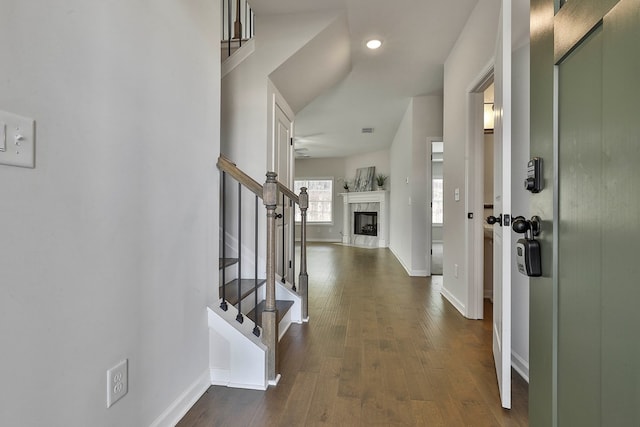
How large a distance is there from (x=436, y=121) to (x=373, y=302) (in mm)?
2891

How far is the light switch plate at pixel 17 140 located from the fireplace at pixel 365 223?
799cm

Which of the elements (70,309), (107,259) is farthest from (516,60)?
(70,309)

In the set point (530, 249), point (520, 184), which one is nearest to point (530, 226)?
point (530, 249)

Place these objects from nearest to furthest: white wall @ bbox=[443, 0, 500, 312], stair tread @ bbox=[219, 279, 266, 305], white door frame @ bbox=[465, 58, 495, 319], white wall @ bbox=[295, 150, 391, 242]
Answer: stair tread @ bbox=[219, 279, 266, 305] → white wall @ bbox=[443, 0, 500, 312] → white door frame @ bbox=[465, 58, 495, 319] → white wall @ bbox=[295, 150, 391, 242]

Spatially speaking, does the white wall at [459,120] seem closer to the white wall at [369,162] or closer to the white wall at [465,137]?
the white wall at [465,137]

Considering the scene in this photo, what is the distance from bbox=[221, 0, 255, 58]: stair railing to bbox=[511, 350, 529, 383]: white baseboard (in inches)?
128

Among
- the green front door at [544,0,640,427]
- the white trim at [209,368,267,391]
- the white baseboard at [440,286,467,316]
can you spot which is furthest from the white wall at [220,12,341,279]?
the green front door at [544,0,640,427]

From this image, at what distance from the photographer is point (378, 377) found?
1.77 m

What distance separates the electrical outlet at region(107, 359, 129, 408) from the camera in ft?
3.38

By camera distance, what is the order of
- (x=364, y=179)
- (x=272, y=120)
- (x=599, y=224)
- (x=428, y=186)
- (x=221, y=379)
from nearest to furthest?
(x=599, y=224)
(x=221, y=379)
(x=272, y=120)
(x=428, y=186)
(x=364, y=179)

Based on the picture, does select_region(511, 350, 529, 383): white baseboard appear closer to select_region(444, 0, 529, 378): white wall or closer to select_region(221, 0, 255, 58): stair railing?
select_region(444, 0, 529, 378): white wall

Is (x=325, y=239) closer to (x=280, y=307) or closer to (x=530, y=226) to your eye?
(x=280, y=307)

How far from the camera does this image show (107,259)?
1017 mm

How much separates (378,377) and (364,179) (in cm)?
716
